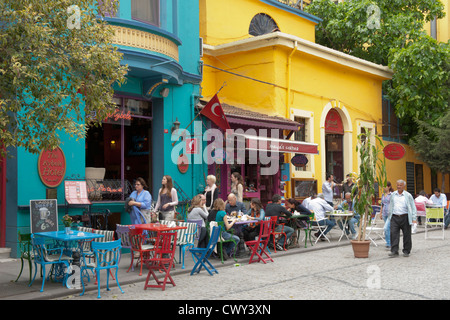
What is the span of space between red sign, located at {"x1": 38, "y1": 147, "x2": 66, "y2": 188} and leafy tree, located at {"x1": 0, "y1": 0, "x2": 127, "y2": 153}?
3.24m

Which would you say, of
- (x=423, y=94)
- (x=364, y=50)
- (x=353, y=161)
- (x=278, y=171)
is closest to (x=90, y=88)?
(x=278, y=171)

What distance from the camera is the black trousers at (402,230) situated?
11539mm

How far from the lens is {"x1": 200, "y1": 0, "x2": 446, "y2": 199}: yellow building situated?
58.6 feet

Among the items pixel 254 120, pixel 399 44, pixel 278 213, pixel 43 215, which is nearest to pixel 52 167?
pixel 43 215

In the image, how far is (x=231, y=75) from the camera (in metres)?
18.5

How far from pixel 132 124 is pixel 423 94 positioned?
44.7 feet

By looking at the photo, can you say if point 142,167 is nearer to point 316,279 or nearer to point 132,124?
point 132,124

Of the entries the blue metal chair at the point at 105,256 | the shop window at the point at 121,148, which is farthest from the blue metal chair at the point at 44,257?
the shop window at the point at 121,148

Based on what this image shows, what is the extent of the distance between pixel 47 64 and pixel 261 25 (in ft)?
44.1

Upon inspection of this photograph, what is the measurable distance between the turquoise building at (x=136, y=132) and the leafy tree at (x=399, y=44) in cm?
1016

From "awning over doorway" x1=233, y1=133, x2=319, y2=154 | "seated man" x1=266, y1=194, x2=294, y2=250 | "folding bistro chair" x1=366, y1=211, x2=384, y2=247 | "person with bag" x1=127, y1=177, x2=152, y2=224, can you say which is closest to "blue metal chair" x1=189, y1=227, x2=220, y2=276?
"person with bag" x1=127, y1=177, x2=152, y2=224

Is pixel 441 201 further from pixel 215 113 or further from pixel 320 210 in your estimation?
pixel 215 113

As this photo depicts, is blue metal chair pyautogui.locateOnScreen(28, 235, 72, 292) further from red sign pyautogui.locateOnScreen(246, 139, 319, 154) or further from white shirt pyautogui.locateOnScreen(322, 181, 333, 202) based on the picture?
white shirt pyautogui.locateOnScreen(322, 181, 333, 202)

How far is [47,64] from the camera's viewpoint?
7.69 m
